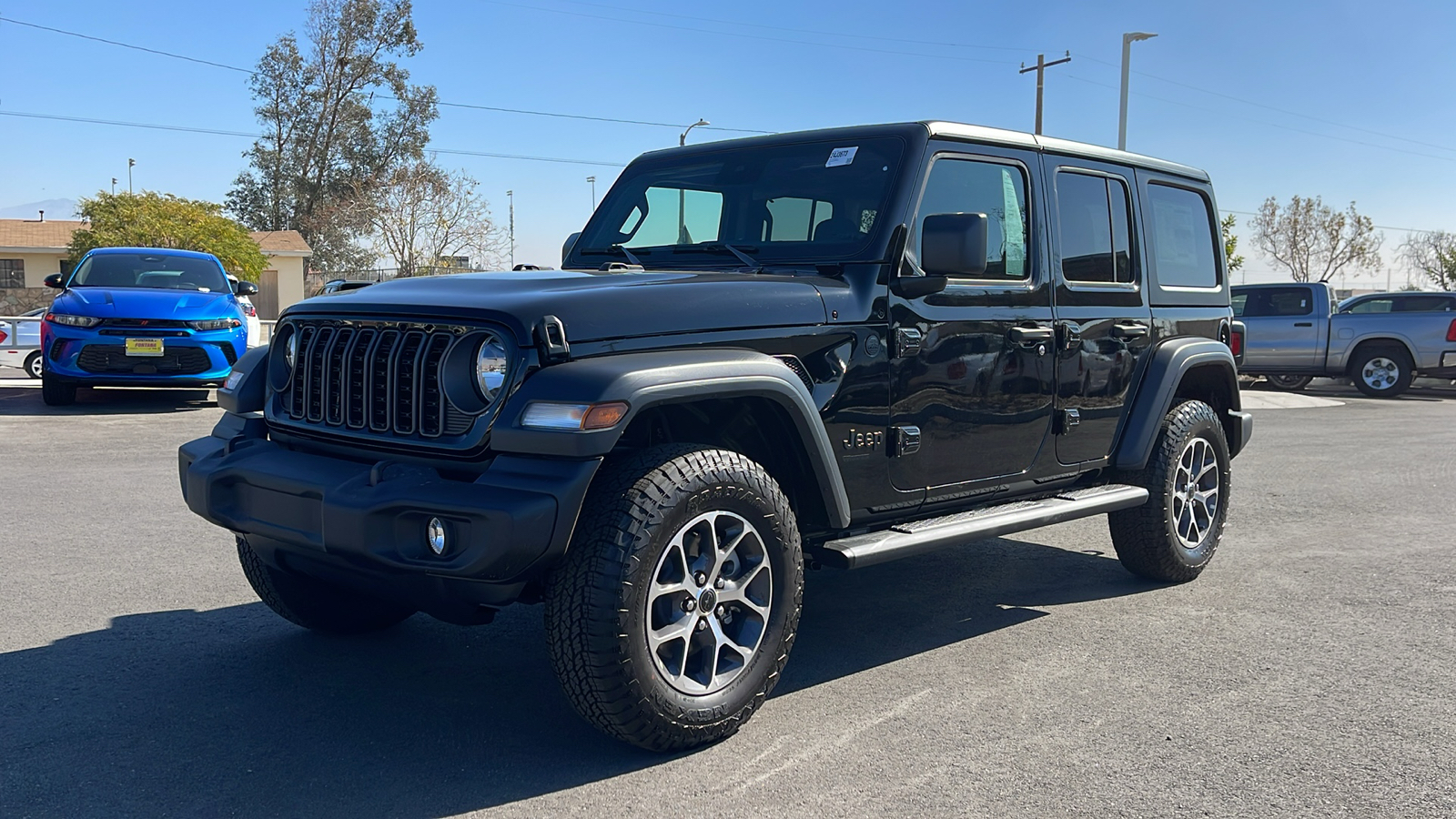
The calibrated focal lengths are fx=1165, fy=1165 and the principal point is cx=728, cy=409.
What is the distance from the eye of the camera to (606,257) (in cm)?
504

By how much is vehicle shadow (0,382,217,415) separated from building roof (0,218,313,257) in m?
34.7

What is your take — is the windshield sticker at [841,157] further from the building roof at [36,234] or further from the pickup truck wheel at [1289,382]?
the building roof at [36,234]

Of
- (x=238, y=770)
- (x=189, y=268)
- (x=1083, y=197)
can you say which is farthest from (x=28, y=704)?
(x=189, y=268)

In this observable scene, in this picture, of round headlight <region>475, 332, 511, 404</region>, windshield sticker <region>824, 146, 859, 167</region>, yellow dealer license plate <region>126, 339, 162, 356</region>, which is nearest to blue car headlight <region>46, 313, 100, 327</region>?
yellow dealer license plate <region>126, 339, 162, 356</region>

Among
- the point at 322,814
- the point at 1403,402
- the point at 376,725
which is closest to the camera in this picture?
the point at 322,814

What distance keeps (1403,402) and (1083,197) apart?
49.5 feet

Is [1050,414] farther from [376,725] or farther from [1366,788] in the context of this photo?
[376,725]

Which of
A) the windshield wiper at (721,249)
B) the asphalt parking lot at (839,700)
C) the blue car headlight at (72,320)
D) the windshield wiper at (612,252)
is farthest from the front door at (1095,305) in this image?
the blue car headlight at (72,320)

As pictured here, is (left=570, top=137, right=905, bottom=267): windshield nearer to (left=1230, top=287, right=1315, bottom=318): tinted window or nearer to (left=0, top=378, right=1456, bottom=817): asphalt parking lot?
(left=0, top=378, right=1456, bottom=817): asphalt parking lot

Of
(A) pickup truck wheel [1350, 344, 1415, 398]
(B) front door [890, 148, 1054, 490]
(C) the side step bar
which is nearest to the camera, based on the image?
(C) the side step bar

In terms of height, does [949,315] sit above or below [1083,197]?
below

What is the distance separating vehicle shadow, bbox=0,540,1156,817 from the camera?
318 centimetres

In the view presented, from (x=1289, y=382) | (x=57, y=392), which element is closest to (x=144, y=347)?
(x=57, y=392)

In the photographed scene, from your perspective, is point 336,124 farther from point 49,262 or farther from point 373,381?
point 373,381
